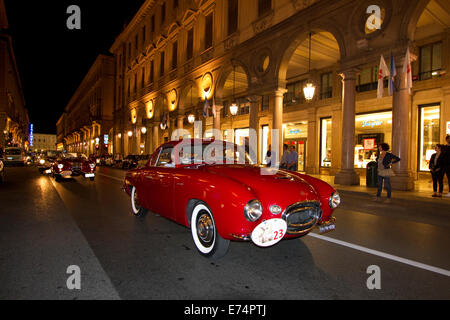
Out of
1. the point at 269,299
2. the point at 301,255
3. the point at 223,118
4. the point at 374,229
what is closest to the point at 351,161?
the point at 374,229

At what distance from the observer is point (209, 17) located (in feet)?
68.6

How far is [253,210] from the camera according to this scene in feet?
9.96

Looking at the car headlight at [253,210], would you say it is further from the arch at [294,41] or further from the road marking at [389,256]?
the arch at [294,41]

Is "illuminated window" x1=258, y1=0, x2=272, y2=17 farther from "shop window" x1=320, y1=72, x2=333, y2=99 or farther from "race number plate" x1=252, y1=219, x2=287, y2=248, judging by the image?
"race number plate" x1=252, y1=219, x2=287, y2=248

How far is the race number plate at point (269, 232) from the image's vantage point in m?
2.99

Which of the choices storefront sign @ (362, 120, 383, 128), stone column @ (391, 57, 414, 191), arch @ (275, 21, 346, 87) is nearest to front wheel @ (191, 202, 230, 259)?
stone column @ (391, 57, 414, 191)

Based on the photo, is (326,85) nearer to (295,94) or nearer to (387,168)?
(295,94)

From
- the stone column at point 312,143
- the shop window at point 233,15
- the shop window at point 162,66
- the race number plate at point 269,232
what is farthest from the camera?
the shop window at point 162,66

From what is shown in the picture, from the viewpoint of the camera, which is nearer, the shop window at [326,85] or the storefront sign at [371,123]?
the storefront sign at [371,123]

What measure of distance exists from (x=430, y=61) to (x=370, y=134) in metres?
4.40

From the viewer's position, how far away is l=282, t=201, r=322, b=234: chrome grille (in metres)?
3.24

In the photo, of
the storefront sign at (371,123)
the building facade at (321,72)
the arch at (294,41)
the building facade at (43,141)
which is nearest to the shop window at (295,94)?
the building facade at (321,72)

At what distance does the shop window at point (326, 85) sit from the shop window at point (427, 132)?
205 inches
